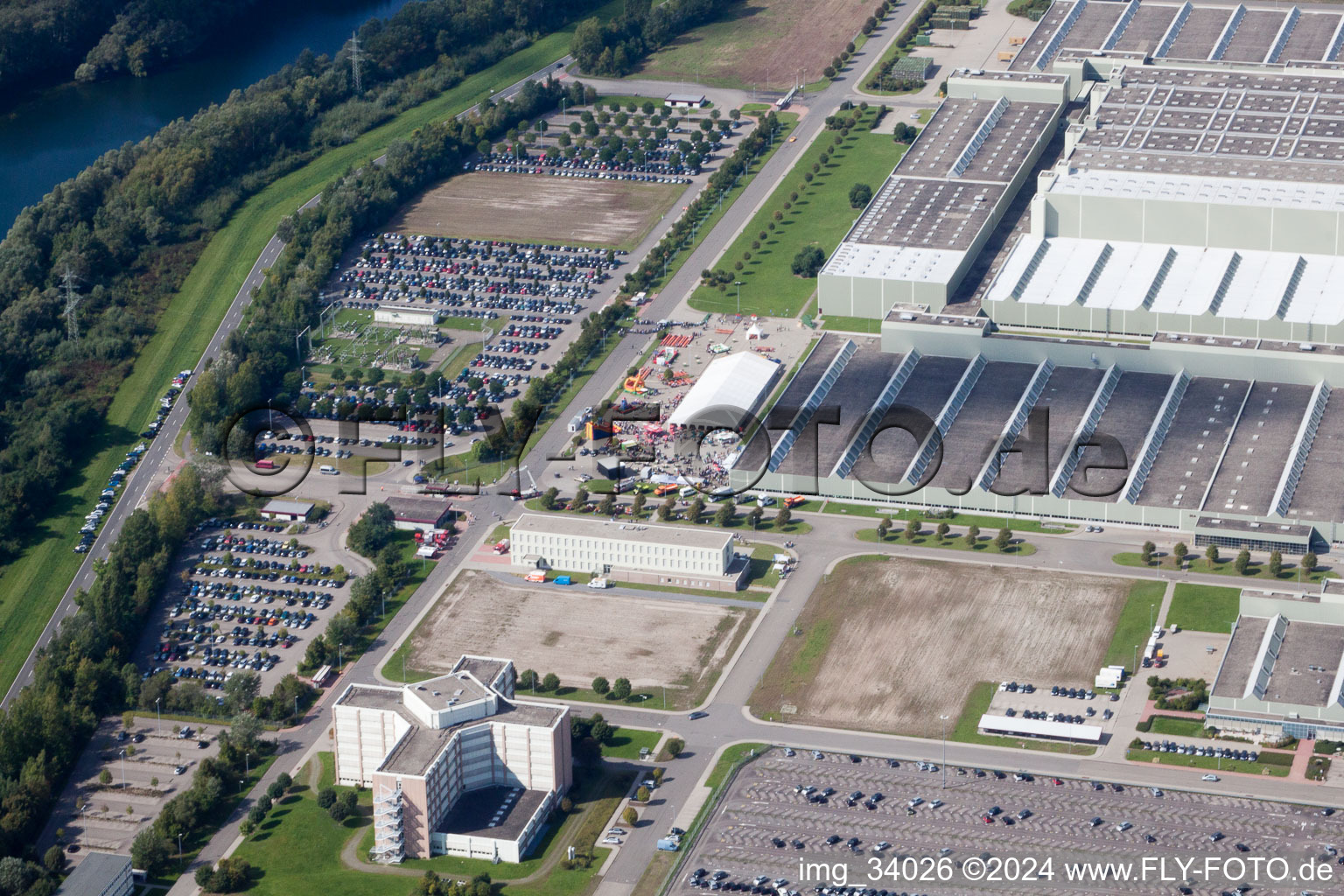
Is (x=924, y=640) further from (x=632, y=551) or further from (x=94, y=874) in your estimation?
(x=94, y=874)

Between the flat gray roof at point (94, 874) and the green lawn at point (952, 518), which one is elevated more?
the flat gray roof at point (94, 874)

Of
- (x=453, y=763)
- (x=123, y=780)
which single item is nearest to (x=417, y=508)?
(x=123, y=780)

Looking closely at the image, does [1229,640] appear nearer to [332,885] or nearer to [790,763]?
[790,763]

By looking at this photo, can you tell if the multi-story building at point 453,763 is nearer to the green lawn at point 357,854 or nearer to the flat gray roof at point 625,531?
the green lawn at point 357,854

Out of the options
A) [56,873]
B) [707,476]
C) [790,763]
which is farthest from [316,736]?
[707,476]

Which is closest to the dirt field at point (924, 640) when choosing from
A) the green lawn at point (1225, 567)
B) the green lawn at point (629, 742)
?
the green lawn at point (1225, 567)

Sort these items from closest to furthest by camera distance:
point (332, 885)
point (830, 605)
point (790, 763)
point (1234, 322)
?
point (332, 885), point (790, 763), point (830, 605), point (1234, 322)
